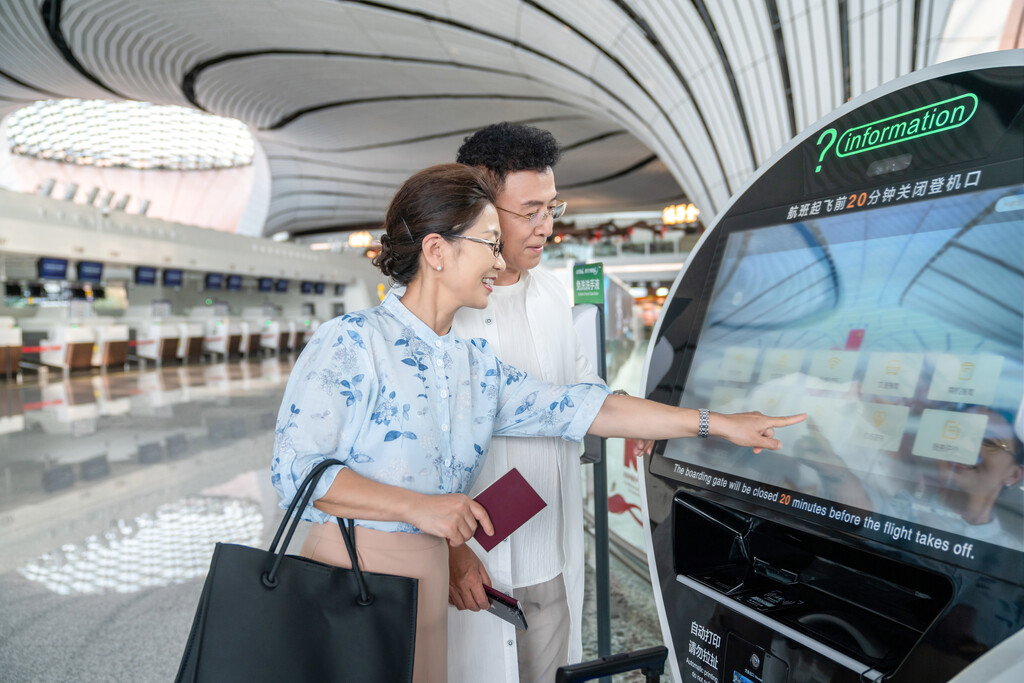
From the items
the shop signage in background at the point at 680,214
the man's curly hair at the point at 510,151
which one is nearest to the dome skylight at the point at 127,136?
the shop signage in background at the point at 680,214

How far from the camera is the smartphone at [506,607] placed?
115 centimetres

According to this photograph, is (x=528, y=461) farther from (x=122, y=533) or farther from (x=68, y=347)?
(x=68, y=347)

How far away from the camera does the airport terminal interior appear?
89 centimetres

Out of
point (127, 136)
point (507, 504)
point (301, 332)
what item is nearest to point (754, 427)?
point (507, 504)

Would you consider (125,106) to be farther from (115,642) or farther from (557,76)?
(115,642)

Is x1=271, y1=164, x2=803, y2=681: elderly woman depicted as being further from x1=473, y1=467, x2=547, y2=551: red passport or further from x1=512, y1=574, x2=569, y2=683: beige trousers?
x1=512, y1=574, x2=569, y2=683: beige trousers

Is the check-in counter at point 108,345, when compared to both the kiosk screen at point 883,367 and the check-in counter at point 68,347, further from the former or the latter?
the kiosk screen at point 883,367

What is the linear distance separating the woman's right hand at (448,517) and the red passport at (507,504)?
10 cm

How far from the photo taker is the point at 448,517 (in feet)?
3.19

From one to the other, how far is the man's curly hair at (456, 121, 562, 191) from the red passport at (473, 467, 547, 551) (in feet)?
2.25

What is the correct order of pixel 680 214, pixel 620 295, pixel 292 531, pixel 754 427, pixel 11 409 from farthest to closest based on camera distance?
1. pixel 680 214
2. pixel 11 409
3. pixel 620 295
4. pixel 754 427
5. pixel 292 531

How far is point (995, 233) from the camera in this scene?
33.0 inches

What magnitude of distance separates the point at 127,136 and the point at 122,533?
27.6 m

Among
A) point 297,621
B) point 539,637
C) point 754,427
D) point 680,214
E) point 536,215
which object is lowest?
point 539,637
